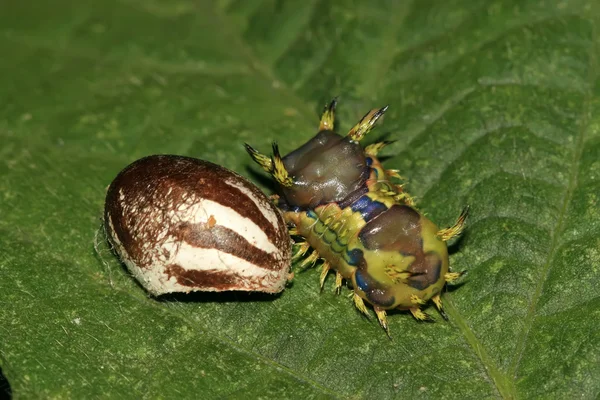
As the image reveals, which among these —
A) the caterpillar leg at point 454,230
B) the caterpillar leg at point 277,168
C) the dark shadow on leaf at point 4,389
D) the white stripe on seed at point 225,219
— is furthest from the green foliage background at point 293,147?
the caterpillar leg at point 277,168

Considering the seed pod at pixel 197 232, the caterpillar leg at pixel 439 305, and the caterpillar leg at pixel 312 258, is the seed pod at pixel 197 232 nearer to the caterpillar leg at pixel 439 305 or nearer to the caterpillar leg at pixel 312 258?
the caterpillar leg at pixel 312 258

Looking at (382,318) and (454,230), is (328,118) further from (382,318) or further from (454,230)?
(382,318)

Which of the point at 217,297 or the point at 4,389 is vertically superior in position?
the point at 217,297

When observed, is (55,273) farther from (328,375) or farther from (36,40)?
(36,40)

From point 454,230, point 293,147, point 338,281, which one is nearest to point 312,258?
point 338,281

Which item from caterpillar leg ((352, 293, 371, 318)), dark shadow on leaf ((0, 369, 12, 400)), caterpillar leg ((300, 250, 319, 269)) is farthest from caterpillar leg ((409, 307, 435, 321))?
dark shadow on leaf ((0, 369, 12, 400))

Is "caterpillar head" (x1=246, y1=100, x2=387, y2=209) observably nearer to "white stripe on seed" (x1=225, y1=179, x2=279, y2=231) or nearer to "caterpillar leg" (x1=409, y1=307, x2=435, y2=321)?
"white stripe on seed" (x1=225, y1=179, x2=279, y2=231)
